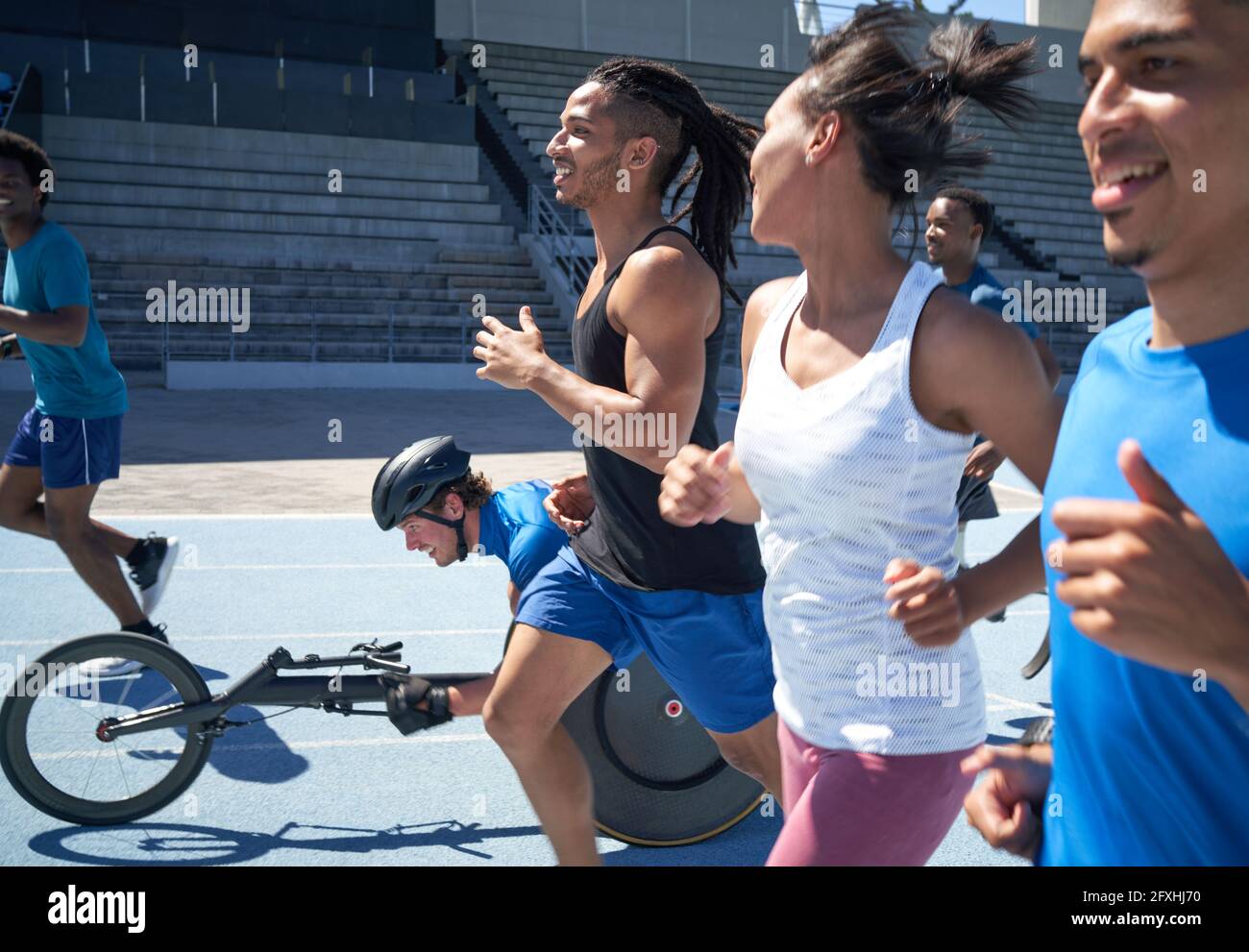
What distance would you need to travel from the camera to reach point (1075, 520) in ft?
3.52

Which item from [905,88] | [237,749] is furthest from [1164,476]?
[237,749]

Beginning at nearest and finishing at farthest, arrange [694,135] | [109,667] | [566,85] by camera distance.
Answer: [694,135]
[109,667]
[566,85]

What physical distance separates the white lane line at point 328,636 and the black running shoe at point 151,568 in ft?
1.63

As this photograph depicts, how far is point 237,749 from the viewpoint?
4.48m

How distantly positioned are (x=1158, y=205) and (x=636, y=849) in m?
2.85

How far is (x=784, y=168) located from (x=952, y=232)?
3.54 meters

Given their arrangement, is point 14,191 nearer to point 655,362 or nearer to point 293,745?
point 293,745

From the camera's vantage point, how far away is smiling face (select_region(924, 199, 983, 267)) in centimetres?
537

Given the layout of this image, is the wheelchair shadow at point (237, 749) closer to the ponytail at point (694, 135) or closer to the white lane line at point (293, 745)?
the white lane line at point (293, 745)

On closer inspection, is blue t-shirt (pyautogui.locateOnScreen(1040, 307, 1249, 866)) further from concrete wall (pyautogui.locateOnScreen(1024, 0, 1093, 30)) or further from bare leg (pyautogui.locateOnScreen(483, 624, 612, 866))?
concrete wall (pyautogui.locateOnScreen(1024, 0, 1093, 30))

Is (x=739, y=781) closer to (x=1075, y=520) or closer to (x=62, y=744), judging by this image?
(x=62, y=744)

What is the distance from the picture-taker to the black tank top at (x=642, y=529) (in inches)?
110

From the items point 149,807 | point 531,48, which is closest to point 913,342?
point 149,807

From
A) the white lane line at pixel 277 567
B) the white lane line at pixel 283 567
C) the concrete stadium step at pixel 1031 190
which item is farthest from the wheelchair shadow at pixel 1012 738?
the concrete stadium step at pixel 1031 190
